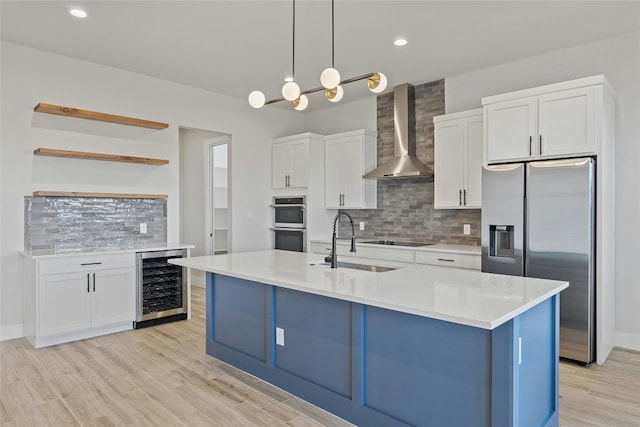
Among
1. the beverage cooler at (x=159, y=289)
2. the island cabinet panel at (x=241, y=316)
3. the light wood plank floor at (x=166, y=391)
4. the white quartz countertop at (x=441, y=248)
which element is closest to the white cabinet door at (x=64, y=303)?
the light wood plank floor at (x=166, y=391)

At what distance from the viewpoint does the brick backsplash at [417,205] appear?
476 centimetres

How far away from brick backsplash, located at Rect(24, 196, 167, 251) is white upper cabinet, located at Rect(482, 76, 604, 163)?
12.7 ft

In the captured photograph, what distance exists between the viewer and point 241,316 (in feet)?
10.1

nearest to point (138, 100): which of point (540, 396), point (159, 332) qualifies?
point (159, 332)

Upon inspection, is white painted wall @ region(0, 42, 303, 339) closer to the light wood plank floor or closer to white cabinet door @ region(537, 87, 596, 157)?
the light wood plank floor

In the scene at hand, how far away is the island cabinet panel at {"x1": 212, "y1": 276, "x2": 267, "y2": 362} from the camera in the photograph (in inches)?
115

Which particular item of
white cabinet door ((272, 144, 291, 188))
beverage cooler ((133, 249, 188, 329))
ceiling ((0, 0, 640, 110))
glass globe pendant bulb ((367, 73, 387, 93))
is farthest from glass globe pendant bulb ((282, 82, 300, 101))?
white cabinet door ((272, 144, 291, 188))

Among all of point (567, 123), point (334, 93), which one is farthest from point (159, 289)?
point (567, 123)

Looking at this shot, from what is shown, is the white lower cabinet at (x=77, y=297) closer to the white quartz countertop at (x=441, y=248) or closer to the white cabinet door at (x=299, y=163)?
the white cabinet door at (x=299, y=163)

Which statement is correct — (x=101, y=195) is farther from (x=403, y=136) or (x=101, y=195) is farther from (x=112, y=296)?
(x=403, y=136)

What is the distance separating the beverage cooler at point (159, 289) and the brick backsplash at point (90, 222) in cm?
41

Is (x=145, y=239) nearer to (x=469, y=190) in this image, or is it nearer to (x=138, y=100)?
(x=138, y=100)

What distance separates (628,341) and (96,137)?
575 cm

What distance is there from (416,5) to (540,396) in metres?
Answer: 2.79
